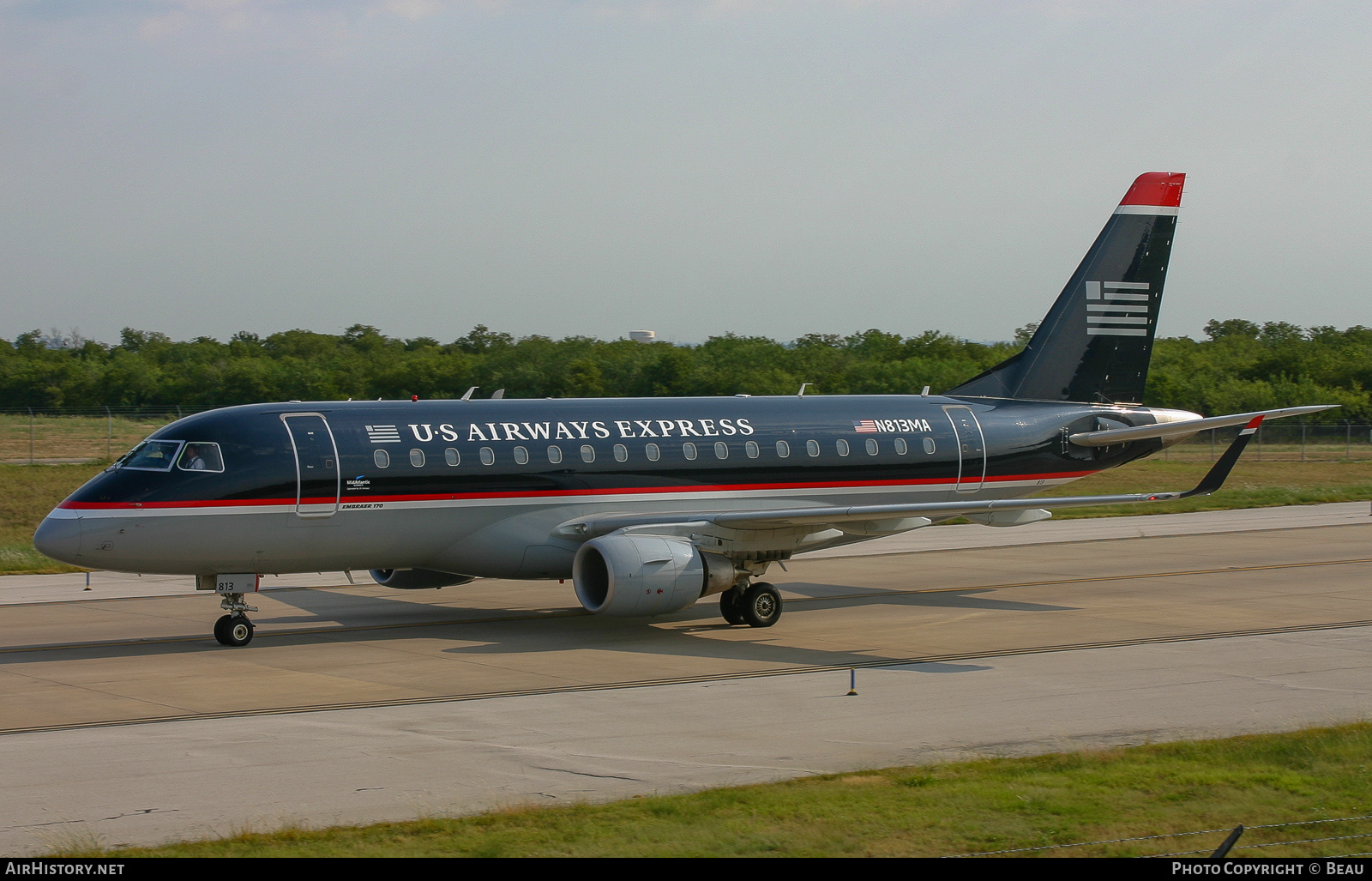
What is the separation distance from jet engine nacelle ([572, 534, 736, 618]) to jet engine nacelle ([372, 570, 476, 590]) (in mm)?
3238

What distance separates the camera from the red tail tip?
96.4ft

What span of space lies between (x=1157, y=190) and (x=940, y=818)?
21.6m

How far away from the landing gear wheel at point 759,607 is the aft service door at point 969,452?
5.62m

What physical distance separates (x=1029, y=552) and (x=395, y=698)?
2067 centimetres

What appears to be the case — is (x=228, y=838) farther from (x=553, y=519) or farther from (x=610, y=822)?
(x=553, y=519)

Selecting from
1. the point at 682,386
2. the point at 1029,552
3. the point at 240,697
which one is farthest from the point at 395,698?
the point at 682,386

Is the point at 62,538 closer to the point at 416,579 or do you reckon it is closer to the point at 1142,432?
the point at 416,579

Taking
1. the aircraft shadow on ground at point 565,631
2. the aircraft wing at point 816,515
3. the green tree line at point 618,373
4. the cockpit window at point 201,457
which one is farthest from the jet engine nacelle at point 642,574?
the green tree line at point 618,373

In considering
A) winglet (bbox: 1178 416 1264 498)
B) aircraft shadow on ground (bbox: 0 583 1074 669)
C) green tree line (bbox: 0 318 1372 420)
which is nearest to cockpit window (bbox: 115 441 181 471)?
aircraft shadow on ground (bbox: 0 583 1074 669)

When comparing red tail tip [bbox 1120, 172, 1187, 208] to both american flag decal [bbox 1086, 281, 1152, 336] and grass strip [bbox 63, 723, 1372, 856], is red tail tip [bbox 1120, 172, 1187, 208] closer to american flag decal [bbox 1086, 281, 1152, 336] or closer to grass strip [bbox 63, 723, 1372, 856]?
american flag decal [bbox 1086, 281, 1152, 336]

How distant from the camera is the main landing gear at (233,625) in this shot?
2155 centimetres

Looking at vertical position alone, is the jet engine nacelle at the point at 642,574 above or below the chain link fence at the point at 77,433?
below

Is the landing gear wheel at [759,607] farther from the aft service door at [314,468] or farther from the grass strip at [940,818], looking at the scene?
the grass strip at [940,818]

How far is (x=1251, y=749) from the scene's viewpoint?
13.7 m
